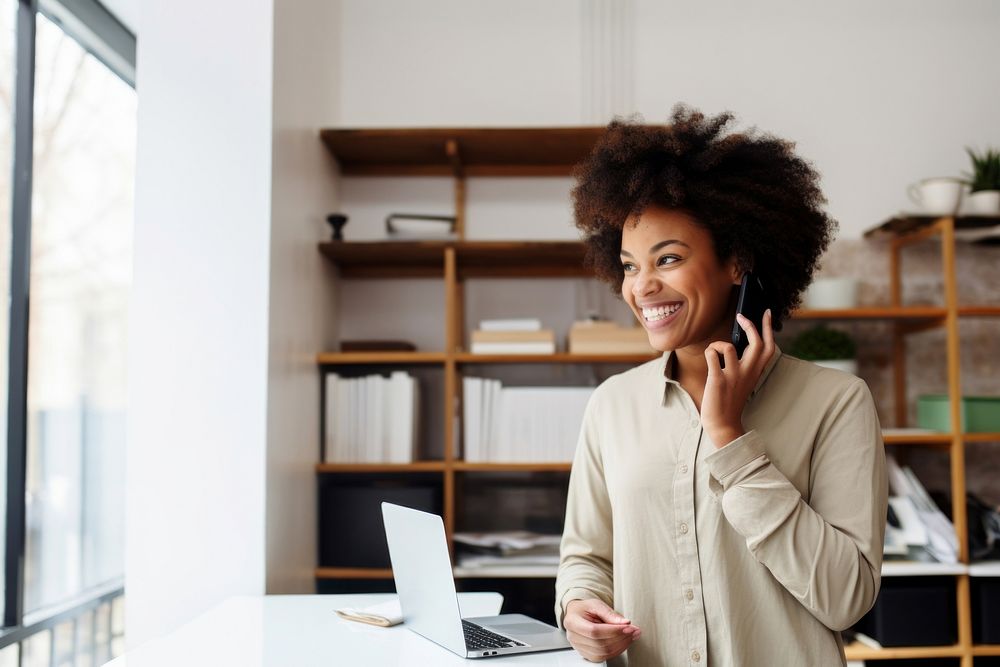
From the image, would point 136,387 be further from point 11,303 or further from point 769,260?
point 769,260

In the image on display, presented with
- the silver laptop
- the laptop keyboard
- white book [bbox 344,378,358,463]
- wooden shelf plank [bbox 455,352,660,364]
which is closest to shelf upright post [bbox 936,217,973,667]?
wooden shelf plank [bbox 455,352,660,364]

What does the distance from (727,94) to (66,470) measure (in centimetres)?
253

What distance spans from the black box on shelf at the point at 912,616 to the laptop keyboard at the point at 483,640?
5.10 ft

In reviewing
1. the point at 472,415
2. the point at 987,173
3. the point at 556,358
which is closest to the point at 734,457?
the point at 556,358

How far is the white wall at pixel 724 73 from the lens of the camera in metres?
3.04

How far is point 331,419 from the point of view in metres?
2.73

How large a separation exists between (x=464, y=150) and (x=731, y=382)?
5.92 feet

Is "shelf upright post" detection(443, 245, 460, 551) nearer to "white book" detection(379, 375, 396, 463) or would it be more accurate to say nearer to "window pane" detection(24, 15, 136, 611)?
"white book" detection(379, 375, 396, 463)

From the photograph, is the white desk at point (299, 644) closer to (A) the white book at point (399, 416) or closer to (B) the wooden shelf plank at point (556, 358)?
(A) the white book at point (399, 416)

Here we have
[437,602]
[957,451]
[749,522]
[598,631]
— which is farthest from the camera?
[957,451]

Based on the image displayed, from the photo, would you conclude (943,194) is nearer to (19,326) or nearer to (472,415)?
(472,415)

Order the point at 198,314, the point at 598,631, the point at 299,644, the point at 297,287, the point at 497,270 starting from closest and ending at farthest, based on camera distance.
Answer: the point at 598,631 < the point at 299,644 < the point at 198,314 < the point at 297,287 < the point at 497,270

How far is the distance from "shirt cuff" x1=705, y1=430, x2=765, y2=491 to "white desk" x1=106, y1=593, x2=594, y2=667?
0.41 m

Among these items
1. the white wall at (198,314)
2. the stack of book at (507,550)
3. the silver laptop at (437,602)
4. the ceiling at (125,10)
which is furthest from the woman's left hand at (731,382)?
the ceiling at (125,10)
